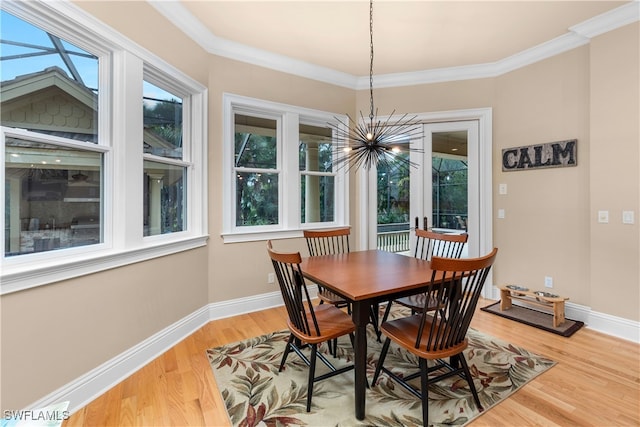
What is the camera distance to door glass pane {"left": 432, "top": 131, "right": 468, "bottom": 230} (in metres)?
3.85

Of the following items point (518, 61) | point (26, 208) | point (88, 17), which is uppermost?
point (518, 61)

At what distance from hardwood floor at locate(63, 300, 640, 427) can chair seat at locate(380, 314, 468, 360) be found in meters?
0.44

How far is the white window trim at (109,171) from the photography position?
160 cm

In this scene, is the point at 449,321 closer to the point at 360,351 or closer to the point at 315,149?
the point at 360,351

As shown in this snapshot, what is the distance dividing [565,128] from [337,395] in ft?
11.3

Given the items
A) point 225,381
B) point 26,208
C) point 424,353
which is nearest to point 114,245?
point 26,208

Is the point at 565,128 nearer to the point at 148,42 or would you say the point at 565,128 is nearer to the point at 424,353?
the point at 424,353

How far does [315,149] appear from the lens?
12.7 ft

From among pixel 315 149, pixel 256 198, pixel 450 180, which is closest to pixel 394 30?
pixel 315 149

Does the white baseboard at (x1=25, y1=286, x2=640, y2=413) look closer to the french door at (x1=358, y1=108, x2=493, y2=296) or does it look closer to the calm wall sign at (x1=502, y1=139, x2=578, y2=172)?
the french door at (x1=358, y1=108, x2=493, y2=296)

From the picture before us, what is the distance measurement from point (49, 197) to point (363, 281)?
1976mm

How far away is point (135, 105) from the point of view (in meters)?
2.22

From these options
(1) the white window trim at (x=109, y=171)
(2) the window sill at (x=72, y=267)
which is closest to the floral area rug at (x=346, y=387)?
(2) the window sill at (x=72, y=267)

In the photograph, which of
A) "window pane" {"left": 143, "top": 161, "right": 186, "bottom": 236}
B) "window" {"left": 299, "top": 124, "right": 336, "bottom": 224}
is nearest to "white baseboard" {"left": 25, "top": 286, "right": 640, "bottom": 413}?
"window pane" {"left": 143, "top": 161, "right": 186, "bottom": 236}
